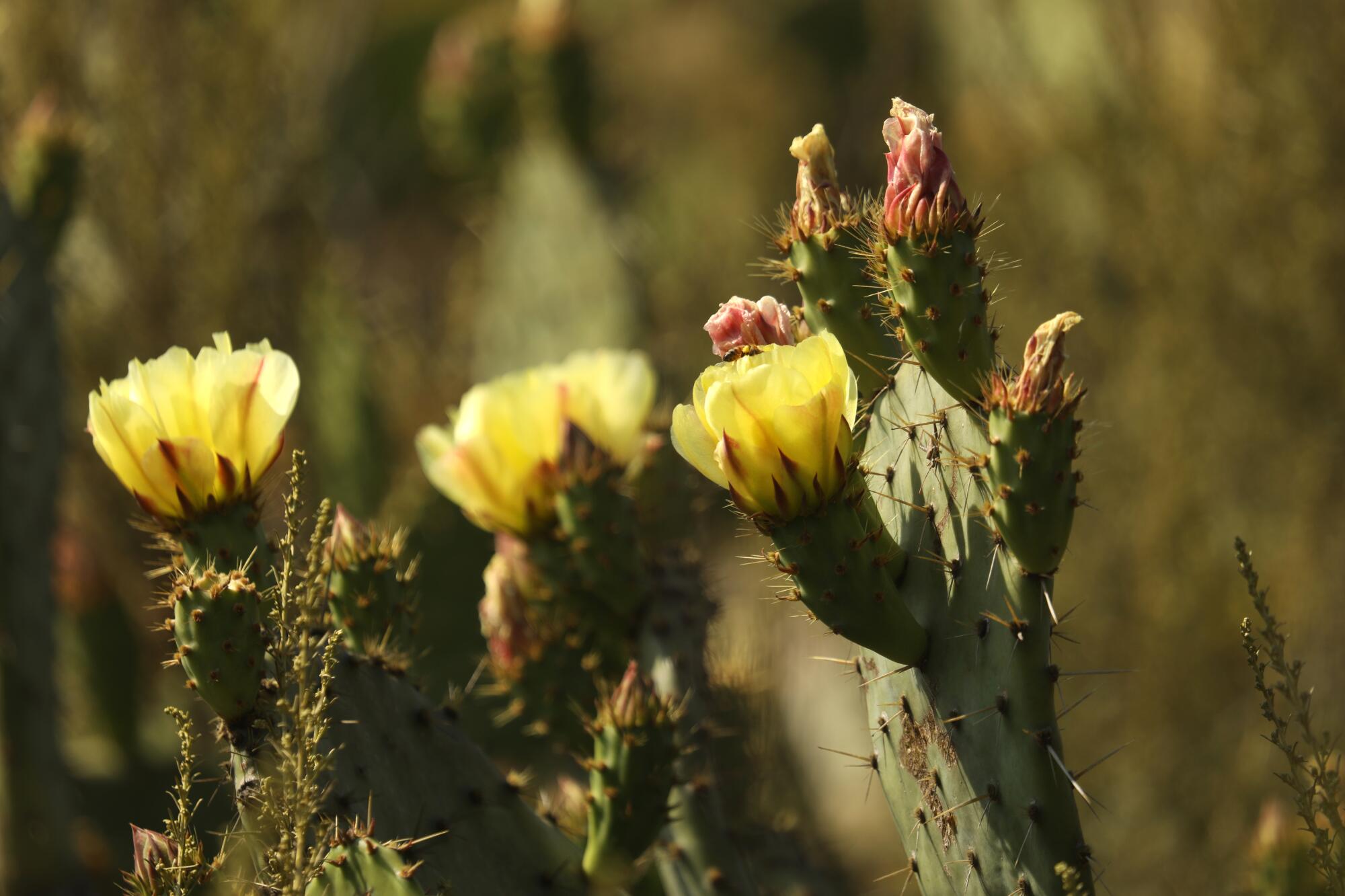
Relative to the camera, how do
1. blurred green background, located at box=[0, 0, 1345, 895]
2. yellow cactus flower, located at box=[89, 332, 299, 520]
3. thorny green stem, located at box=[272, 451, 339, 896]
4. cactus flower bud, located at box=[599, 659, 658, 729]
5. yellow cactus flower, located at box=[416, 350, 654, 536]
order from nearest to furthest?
thorny green stem, located at box=[272, 451, 339, 896]
yellow cactus flower, located at box=[89, 332, 299, 520]
cactus flower bud, located at box=[599, 659, 658, 729]
yellow cactus flower, located at box=[416, 350, 654, 536]
blurred green background, located at box=[0, 0, 1345, 895]

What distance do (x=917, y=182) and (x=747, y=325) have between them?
0.62ft

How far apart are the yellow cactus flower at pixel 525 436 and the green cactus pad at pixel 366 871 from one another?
1.64 feet

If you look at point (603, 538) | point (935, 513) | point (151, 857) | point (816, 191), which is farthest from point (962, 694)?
Result: point (151, 857)

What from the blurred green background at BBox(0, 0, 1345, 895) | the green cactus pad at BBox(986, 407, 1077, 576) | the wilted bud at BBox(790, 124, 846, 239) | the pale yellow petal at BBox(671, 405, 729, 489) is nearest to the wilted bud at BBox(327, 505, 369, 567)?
the pale yellow petal at BBox(671, 405, 729, 489)

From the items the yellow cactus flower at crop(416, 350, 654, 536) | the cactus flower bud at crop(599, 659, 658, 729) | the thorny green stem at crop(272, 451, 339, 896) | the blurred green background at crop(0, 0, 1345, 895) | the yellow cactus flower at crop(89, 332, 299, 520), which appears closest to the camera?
the thorny green stem at crop(272, 451, 339, 896)

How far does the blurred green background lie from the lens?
272cm

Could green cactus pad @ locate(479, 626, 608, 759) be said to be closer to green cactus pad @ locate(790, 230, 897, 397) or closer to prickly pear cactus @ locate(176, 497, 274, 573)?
prickly pear cactus @ locate(176, 497, 274, 573)

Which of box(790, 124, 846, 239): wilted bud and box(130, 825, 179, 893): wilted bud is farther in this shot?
box(790, 124, 846, 239): wilted bud

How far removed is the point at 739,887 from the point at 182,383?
0.85m

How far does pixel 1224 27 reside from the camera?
2969mm

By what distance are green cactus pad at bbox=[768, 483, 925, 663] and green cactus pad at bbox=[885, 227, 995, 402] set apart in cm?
14

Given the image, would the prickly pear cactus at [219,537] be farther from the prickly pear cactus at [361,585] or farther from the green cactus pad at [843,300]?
the green cactus pad at [843,300]

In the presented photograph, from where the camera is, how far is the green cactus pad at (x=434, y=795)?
3.64 feet

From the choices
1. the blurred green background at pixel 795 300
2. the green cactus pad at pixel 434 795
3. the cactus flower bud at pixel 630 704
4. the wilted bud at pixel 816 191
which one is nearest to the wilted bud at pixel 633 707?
the cactus flower bud at pixel 630 704
